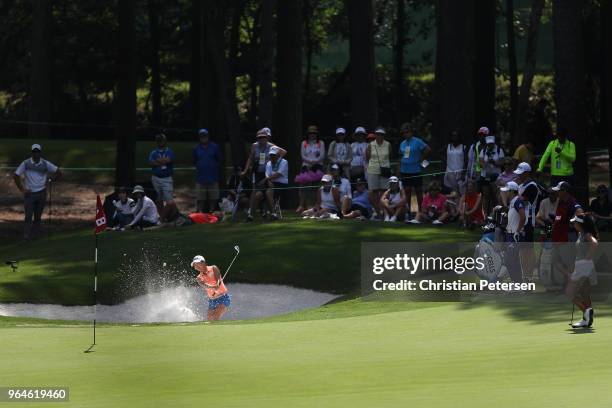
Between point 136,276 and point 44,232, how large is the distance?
27.6ft

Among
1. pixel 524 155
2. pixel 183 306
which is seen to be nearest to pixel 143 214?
pixel 183 306

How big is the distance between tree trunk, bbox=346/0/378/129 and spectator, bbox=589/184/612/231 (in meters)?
11.4

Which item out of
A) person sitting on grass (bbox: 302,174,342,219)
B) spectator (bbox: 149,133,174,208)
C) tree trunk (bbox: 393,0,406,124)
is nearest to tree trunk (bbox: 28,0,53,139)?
tree trunk (bbox: 393,0,406,124)

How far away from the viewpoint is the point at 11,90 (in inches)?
2197

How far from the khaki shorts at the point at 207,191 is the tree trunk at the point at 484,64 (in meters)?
7.22

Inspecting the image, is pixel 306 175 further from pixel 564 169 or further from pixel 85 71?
pixel 85 71

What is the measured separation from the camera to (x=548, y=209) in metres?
21.9

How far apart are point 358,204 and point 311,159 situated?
5.83 ft

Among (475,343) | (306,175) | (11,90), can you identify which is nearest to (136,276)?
(306,175)

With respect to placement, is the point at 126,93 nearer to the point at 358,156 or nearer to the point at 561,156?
the point at 358,156

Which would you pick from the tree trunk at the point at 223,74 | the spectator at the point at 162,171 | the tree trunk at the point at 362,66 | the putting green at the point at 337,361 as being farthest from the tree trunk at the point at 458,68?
the putting green at the point at 337,361

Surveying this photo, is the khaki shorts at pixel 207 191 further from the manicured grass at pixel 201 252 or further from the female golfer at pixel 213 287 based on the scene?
the female golfer at pixel 213 287

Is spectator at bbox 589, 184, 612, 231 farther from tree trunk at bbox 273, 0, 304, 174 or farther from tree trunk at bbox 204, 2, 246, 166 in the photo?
tree trunk at bbox 204, 2, 246, 166

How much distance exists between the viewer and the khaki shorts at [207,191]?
3136cm
